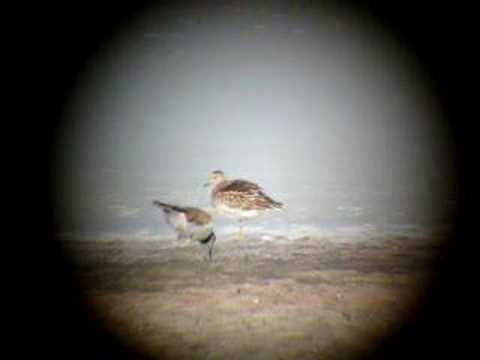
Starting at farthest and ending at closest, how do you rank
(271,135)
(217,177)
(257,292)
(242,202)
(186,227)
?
(271,135)
(217,177)
(242,202)
(186,227)
(257,292)

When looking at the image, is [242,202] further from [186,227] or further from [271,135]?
[271,135]

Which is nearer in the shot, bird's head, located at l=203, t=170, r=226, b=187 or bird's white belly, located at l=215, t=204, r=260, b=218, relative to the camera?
bird's white belly, located at l=215, t=204, r=260, b=218

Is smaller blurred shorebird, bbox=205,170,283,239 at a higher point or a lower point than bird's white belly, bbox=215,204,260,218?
higher

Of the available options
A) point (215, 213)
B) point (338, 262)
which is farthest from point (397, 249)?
point (215, 213)

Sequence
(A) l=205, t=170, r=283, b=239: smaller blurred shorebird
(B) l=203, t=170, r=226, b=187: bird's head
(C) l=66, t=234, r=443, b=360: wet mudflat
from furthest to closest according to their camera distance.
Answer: (B) l=203, t=170, r=226, b=187: bird's head < (A) l=205, t=170, r=283, b=239: smaller blurred shorebird < (C) l=66, t=234, r=443, b=360: wet mudflat

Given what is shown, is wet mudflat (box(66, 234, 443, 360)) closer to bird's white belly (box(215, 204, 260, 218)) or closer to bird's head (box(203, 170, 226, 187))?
bird's white belly (box(215, 204, 260, 218))

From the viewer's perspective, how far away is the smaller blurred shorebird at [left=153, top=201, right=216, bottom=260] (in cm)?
700

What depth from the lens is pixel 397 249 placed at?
664cm

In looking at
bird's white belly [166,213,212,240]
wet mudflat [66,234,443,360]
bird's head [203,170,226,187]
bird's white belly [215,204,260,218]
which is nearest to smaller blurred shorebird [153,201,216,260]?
bird's white belly [166,213,212,240]

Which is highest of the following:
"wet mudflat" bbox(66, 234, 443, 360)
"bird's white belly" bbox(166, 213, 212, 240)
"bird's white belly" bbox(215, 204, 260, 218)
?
"bird's white belly" bbox(215, 204, 260, 218)

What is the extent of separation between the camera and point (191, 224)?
24.1ft

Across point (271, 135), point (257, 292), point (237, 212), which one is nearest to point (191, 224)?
point (237, 212)

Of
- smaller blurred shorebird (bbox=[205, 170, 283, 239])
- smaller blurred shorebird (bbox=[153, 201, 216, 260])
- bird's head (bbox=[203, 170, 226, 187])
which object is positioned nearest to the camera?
smaller blurred shorebird (bbox=[153, 201, 216, 260])

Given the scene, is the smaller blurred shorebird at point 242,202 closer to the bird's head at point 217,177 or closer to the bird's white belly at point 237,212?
the bird's white belly at point 237,212
